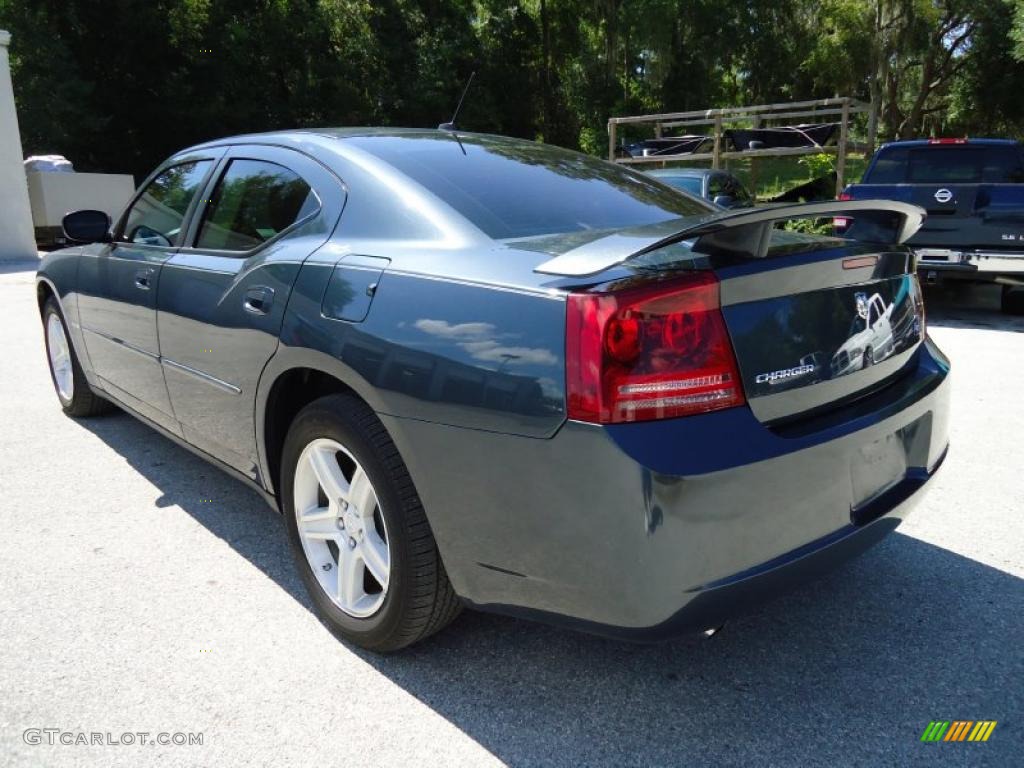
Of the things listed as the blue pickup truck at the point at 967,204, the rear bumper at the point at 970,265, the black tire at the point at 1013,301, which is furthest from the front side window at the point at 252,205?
the black tire at the point at 1013,301

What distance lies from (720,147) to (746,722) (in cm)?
1321

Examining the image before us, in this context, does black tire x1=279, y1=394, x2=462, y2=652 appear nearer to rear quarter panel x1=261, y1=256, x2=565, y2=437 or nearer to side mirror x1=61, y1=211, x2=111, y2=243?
rear quarter panel x1=261, y1=256, x2=565, y2=437

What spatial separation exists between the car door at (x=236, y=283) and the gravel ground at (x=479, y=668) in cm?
56

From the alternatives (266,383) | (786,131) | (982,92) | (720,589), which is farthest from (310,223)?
(982,92)

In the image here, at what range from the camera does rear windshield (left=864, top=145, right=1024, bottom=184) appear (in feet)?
27.5

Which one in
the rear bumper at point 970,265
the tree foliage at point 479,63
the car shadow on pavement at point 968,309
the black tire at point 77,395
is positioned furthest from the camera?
the tree foliage at point 479,63

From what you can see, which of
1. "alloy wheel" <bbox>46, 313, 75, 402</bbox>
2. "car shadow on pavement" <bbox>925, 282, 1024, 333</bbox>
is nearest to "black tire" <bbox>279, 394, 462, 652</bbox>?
"alloy wheel" <bbox>46, 313, 75, 402</bbox>

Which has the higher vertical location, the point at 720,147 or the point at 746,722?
the point at 720,147

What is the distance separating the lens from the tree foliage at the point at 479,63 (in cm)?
2602

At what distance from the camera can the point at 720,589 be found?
1800 millimetres

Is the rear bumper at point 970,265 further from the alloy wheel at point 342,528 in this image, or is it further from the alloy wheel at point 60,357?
the alloy wheel at point 60,357

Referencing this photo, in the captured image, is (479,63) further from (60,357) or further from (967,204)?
(60,357)

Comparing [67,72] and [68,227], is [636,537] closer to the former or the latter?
[68,227]

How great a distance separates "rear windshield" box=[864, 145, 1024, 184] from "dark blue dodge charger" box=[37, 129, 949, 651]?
6.90 m
